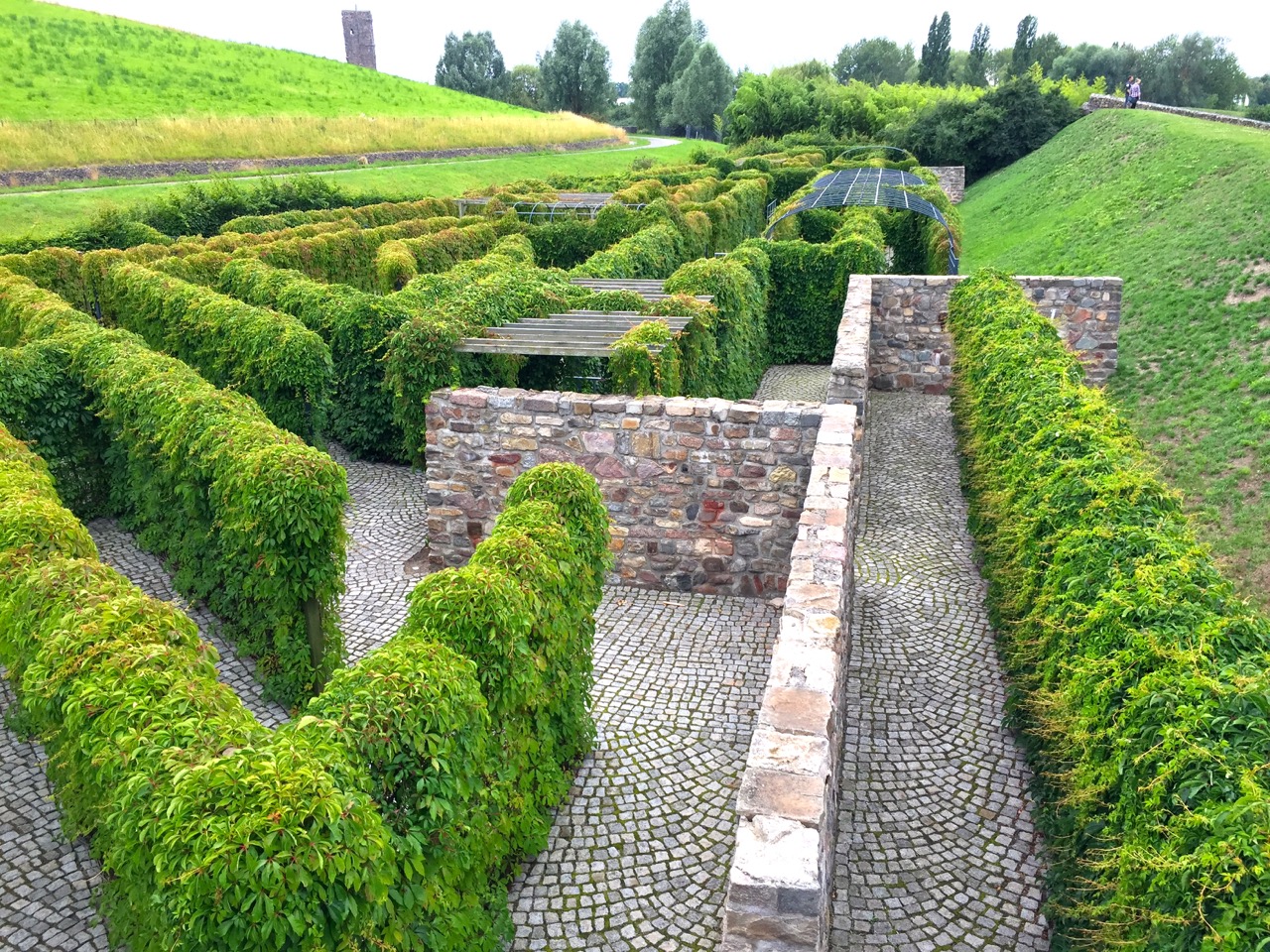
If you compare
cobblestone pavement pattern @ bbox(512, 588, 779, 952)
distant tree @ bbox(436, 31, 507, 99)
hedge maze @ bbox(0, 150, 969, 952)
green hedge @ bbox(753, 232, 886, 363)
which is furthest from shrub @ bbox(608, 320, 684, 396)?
distant tree @ bbox(436, 31, 507, 99)

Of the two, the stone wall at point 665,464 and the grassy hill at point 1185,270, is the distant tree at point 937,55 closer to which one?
the grassy hill at point 1185,270

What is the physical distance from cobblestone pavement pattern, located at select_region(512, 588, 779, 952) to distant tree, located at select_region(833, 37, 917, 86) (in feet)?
336

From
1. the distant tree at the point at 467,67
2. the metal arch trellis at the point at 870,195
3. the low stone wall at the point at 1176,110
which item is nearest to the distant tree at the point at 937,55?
the low stone wall at the point at 1176,110

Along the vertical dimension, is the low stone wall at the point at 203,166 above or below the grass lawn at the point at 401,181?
above

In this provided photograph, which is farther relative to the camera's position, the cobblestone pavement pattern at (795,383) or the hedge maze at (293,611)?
the cobblestone pavement pattern at (795,383)

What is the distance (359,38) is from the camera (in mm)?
92875

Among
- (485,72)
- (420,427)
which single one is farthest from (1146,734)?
(485,72)

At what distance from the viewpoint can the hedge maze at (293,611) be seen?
12.6 feet

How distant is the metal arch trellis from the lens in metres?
22.3

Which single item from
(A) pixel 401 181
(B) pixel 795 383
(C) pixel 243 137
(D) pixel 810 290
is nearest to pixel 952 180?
(A) pixel 401 181

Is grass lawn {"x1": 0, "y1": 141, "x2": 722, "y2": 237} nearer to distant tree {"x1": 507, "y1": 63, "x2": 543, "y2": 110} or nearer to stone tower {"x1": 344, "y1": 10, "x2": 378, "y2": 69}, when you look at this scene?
distant tree {"x1": 507, "y1": 63, "x2": 543, "y2": 110}

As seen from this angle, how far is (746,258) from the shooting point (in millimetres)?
17312

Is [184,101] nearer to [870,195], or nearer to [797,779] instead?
[870,195]

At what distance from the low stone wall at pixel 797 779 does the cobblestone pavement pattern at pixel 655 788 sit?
0.92 m
